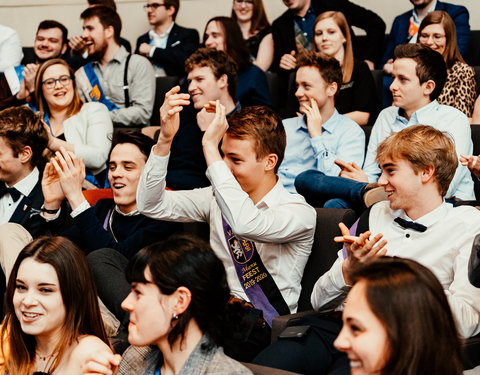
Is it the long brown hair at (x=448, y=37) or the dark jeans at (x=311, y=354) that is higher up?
the long brown hair at (x=448, y=37)

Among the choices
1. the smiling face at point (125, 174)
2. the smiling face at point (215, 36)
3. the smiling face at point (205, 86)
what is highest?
the smiling face at point (215, 36)

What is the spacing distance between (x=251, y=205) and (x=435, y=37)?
6.28ft

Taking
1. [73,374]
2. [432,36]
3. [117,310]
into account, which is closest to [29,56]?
[432,36]

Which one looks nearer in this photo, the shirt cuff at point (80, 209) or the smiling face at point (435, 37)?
the shirt cuff at point (80, 209)

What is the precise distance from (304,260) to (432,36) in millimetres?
1811

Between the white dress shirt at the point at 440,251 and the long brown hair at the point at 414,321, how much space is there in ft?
2.01

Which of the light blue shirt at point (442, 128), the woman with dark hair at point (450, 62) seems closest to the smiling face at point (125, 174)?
the light blue shirt at point (442, 128)

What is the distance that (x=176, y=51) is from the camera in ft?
15.5

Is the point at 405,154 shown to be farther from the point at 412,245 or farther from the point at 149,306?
the point at 149,306

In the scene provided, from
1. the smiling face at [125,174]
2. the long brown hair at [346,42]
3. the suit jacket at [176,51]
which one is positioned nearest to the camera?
the smiling face at [125,174]

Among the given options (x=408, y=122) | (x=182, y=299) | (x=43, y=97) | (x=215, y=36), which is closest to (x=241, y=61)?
(x=215, y=36)

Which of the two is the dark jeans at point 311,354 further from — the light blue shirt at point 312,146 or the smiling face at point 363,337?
the light blue shirt at point 312,146

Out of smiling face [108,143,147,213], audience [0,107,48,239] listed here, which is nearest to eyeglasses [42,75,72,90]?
audience [0,107,48,239]

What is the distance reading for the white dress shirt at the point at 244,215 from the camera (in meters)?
2.23
